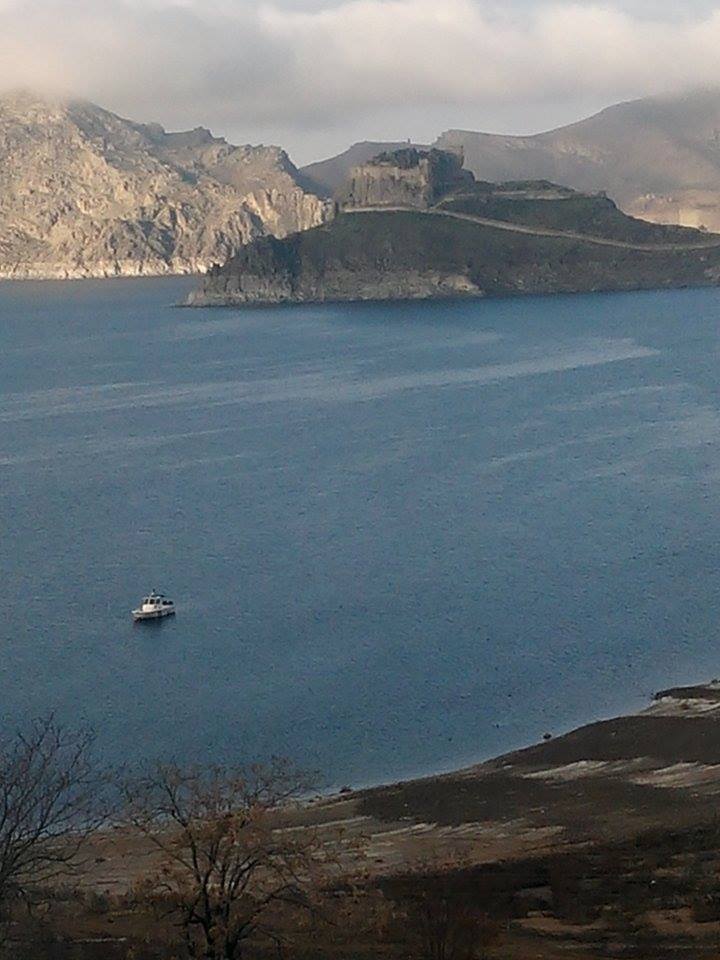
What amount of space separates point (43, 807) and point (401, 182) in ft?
489

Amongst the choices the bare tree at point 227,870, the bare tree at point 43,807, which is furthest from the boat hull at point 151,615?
the bare tree at point 227,870

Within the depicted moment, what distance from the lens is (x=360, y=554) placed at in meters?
38.2

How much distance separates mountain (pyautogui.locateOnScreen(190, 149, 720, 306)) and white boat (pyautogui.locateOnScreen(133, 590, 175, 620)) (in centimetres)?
10947

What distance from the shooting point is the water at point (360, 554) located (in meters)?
27.0

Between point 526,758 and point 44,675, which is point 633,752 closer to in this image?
point 526,758

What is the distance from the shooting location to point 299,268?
145125 millimetres

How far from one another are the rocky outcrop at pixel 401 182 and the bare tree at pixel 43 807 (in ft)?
446

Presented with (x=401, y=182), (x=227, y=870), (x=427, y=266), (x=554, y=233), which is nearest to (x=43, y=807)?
(x=227, y=870)

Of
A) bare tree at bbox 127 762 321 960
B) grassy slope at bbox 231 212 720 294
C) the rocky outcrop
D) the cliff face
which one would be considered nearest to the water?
bare tree at bbox 127 762 321 960

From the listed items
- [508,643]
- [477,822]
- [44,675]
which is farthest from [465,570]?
[477,822]

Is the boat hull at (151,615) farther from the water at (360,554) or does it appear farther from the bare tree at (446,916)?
the bare tree at (446,916)

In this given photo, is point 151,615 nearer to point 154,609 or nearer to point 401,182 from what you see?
point 154,609

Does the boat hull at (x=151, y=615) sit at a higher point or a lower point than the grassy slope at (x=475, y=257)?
lower

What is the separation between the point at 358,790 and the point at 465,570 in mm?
13959
